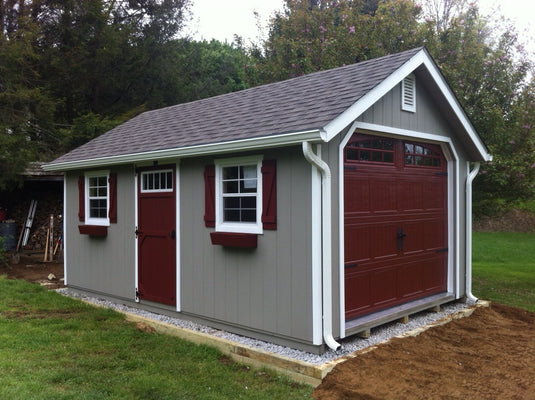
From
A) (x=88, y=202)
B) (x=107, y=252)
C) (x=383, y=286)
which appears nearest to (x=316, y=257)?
(x=383, y=286)

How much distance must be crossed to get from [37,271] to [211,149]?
23.0 ft

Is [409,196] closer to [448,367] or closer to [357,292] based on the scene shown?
[357,292]

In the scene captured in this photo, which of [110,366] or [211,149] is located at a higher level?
[211,149]

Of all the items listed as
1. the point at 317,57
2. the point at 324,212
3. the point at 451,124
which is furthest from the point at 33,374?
the point at 317,57

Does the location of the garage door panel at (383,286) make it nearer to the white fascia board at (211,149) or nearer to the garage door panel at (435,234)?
the garage door panel at (435,234)

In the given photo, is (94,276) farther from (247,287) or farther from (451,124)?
(451,124)

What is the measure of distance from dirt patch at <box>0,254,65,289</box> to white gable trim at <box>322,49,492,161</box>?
6.66 metres

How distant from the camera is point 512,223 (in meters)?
25.5

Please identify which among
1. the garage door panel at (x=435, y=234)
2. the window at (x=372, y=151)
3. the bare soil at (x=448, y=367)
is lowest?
the bare soil at (x=448, y=367)

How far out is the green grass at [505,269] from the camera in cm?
851

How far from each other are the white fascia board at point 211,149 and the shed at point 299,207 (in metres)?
0.02

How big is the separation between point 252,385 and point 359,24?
10727 millimetres

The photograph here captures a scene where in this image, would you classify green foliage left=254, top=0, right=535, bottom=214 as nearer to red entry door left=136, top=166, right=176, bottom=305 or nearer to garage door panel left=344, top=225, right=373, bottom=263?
garage door panel left=344, top=225, right=373, bottom=263

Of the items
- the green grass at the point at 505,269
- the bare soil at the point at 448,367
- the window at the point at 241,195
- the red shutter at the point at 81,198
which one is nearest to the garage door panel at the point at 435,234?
the bare soil at the point at 448,367
